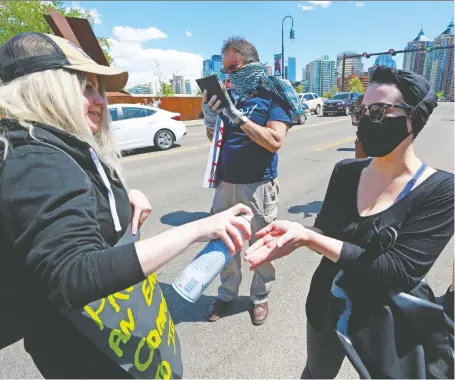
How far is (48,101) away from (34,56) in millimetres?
152

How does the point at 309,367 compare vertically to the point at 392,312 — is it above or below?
below

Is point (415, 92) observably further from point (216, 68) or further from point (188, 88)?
point (188, 88)

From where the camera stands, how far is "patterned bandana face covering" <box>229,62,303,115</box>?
89.9 inches

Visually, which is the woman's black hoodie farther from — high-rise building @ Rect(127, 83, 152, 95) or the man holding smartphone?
high-rise building @ Rect(127, 83, 152, 95)

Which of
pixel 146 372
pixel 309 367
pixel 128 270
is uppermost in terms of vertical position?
pixel 128 270

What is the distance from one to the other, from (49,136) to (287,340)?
6.86 feet

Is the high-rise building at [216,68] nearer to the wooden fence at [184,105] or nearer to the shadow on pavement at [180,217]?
the shadow on pavement at [180,217]

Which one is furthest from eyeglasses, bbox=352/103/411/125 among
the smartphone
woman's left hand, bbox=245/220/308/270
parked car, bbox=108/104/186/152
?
parked car, bbox=108/104/186/152

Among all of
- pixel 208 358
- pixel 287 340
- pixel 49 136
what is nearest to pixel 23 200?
pixel 49 136

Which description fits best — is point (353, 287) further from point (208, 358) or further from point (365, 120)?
point (208, 358)

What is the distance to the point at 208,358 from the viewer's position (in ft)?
7.02

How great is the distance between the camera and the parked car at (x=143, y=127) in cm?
927

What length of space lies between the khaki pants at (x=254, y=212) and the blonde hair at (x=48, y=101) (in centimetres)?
150

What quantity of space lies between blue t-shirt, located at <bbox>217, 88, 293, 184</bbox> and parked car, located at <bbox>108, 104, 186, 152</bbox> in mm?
7168
